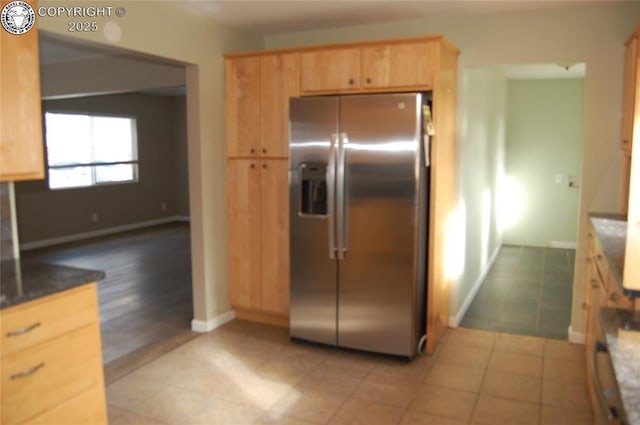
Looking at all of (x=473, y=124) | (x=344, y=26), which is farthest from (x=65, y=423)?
(x=473, y=124)

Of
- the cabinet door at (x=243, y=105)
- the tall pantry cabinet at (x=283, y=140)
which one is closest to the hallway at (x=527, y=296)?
the tall pantry cabinet at (x=283, y=140)

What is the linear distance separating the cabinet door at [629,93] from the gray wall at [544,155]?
149 inches

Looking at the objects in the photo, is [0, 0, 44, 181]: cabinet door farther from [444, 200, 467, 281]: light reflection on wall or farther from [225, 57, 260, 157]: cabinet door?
[444, 200, 467, 281]: light reflection on wall

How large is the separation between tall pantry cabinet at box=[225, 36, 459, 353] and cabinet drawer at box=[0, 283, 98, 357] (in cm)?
191

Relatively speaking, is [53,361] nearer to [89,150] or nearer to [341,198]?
[341,198]

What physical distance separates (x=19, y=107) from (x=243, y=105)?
75.3 inches

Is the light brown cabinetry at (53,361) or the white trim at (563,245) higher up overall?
the light brown cabinetry at (53,361)

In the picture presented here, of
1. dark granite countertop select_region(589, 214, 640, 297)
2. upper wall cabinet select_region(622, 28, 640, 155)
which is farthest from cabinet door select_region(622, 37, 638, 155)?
dark granite countertop select_region(589, 214, 640, 297)

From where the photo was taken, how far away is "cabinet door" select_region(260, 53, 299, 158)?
3.78 metres

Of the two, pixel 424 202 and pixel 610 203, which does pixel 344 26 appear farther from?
pixel 610 203

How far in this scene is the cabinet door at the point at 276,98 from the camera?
3779mm

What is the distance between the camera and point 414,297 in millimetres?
3354

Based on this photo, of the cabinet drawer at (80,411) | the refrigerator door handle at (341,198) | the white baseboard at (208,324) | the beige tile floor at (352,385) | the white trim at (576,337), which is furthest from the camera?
the white baseboard at (208,324)

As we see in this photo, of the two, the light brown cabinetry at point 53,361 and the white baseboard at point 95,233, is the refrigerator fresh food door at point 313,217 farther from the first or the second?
the white baseboard at point 95,233
